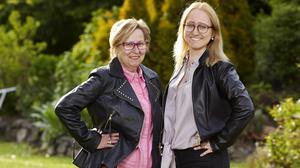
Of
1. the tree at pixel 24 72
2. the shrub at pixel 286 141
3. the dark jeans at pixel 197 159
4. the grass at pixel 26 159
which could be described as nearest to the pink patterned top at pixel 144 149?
the dark jeans at pixel 197 159

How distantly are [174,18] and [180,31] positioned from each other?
28.9 feet

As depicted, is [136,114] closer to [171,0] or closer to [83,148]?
[83,148]

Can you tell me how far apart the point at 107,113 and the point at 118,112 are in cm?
8

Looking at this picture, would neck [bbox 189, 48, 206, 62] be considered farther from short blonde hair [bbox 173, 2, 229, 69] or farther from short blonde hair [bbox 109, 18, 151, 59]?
short blonde hair [bbox 109, 18, 151, 59]

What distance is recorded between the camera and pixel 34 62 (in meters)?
17.4

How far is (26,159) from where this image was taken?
12.7 meters

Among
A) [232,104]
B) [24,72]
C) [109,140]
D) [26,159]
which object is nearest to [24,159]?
[26,159]

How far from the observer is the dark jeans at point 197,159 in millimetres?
4758

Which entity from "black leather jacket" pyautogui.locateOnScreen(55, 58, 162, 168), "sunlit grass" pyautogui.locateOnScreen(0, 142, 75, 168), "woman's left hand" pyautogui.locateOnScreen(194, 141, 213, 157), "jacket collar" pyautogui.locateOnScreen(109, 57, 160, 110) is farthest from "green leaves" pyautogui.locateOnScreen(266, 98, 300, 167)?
"woman's left hand" pyautogui.locateOnScreen(194, 141, 213, 157)

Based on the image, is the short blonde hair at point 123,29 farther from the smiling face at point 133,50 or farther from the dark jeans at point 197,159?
the dark jeans at point 197,159

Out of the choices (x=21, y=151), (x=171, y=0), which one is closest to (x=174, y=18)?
(x=171, y=0)

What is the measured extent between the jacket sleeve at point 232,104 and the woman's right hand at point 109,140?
672mm

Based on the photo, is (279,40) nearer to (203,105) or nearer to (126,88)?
(126,88)

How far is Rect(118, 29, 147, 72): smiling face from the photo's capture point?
16.4 ft
